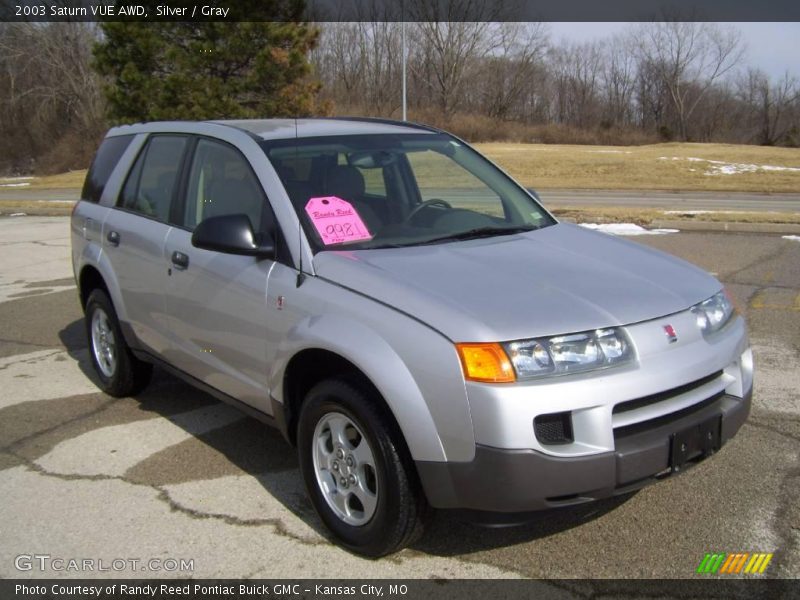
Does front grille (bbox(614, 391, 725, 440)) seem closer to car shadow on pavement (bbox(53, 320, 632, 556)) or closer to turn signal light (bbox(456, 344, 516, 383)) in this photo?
car shadow on pavement (bbox(53, 320, 632, 556))

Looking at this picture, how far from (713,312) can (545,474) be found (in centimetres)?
122

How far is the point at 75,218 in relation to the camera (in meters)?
5.75

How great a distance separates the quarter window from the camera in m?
3.99

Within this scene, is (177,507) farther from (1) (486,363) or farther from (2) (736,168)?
(2) (736,168)

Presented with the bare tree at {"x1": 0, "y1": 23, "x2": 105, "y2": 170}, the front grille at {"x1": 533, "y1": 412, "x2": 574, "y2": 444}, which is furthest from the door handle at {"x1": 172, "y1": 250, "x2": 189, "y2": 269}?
the bare tree at {"x1": 0, "y1": 23, "x2": 105, "y2": 170}

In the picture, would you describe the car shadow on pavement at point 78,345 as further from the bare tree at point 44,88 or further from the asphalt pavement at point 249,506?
the bare tree at point 44,88

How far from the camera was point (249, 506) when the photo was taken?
382 cm

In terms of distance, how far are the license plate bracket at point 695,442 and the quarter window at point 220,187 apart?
83.8 inches

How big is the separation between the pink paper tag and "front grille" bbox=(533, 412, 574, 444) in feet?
4.43

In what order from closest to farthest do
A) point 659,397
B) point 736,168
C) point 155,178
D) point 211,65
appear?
1. point 659,397
2. point 155,178
3. point 736,168
4. point 211,65

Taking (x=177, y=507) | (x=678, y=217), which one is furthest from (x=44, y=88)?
(x=177, y=507)

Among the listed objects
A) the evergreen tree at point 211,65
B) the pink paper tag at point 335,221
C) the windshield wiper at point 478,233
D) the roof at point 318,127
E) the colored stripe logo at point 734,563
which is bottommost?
the colored stripe logo at point 734,563

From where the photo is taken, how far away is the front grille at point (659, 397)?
2916 millimetres

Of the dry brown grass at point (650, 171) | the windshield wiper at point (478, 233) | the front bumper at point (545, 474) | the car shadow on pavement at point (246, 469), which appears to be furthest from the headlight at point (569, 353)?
the dry brown grass at point (650, 171)
